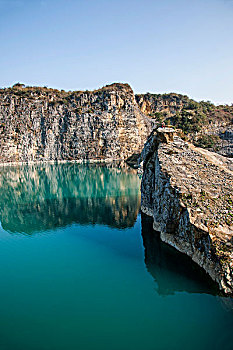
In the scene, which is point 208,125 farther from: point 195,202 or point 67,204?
point 195,202

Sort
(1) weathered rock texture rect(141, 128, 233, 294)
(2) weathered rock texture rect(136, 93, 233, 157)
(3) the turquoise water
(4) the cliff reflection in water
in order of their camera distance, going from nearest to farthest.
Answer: (3) the turquoise water, (1) weathered rock texture rect(141, 128, 233, 294), (4) the cliff reflection in water, (2) weathered rock texture rect(136, 93, 233, 157)

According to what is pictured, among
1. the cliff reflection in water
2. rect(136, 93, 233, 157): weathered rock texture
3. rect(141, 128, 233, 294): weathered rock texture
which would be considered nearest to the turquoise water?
the cliff reflection in water

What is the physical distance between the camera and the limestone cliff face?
261ft

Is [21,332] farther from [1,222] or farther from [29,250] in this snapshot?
[1,222]

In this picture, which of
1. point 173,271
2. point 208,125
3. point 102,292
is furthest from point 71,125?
point 102,292

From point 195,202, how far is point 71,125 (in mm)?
74809

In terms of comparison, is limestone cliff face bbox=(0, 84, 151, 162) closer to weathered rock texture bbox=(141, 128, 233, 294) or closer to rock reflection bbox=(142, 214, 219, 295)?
weathered rock texture bbox=(141, 128, 233, 294)

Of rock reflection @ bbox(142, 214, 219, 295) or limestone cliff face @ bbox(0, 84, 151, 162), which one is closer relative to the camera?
rock reflection @ bbox(142, 214, 219, 295)

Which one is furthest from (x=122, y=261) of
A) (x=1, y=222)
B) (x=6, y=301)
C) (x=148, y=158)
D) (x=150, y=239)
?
(x=1, y=222)

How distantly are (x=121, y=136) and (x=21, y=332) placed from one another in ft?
239

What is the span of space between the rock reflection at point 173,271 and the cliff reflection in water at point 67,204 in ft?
17.2

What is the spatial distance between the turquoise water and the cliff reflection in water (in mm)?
423

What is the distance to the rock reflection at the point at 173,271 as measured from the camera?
1151cm

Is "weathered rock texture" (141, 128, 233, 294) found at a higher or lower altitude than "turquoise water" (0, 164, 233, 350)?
higher
